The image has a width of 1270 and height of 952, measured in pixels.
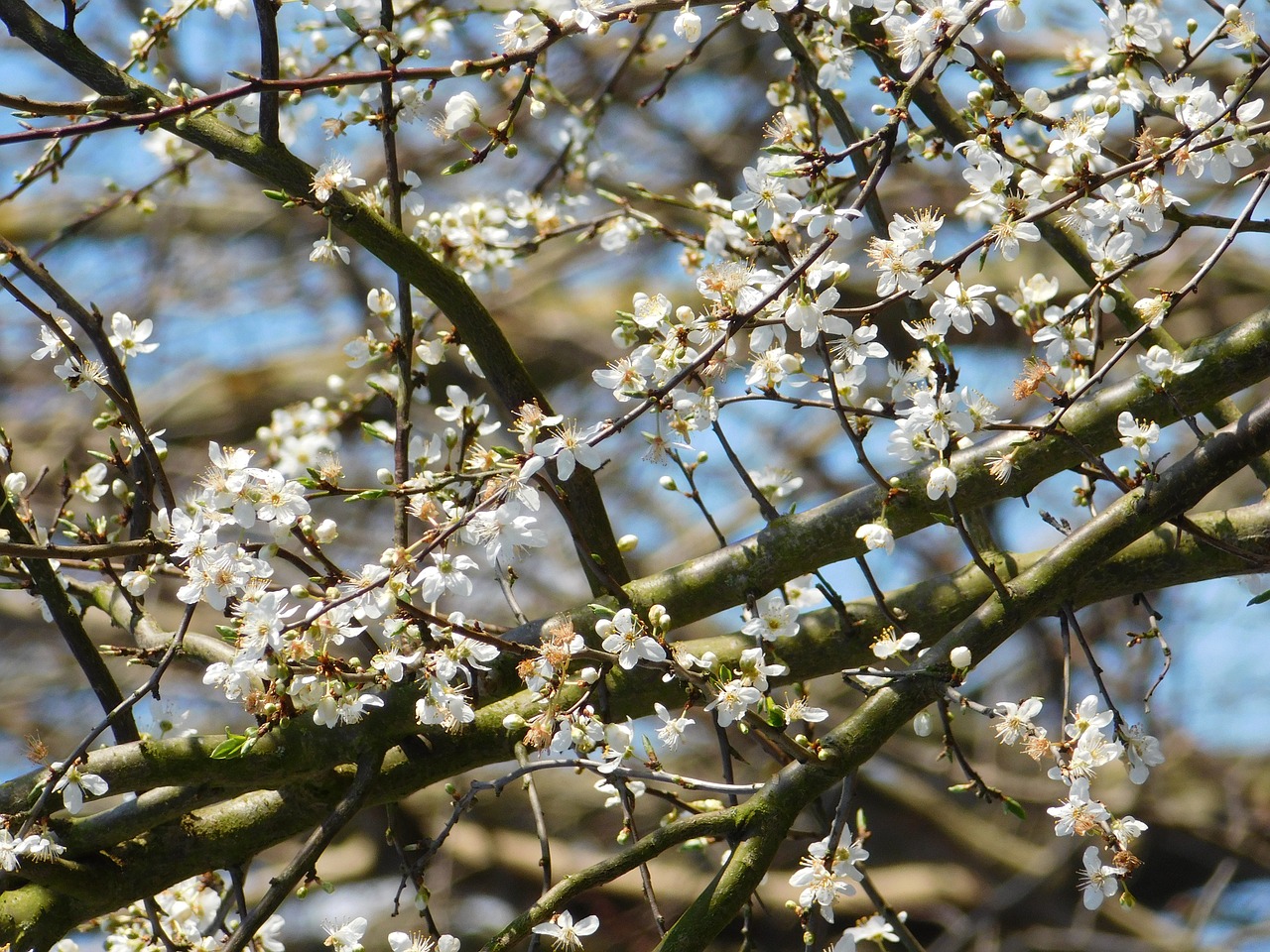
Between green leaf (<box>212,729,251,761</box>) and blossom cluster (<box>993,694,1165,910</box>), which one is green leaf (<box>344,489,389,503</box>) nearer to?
green leaf (<box>212,729,251,761</box>)

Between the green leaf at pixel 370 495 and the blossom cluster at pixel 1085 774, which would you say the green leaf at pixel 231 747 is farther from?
the blossom cluster at pixel 1085 774

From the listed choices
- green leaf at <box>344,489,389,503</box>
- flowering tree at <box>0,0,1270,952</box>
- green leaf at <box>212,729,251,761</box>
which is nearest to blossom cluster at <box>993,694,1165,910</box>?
flowering tree at <box>0,0,1270,952</box>

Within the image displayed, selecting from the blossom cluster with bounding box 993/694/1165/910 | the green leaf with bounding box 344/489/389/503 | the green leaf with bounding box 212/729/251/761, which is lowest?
the blossom cluster with bounding box 993/694/1165/910

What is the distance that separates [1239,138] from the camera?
5.30ft

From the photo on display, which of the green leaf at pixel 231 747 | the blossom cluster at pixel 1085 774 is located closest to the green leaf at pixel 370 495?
the green leaf at pixel 231 747

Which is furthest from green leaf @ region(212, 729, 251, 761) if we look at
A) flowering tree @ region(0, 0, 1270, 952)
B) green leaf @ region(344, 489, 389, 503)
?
green leaf @ region(344, 489, 389, 503)

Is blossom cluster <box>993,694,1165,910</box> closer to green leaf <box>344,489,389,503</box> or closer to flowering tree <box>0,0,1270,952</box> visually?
flowering tree <box>0,0,1270,952</box>

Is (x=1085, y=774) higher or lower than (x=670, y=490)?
lower

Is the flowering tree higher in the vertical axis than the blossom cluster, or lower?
higher

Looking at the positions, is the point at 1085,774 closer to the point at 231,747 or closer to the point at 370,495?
the point at 370,495

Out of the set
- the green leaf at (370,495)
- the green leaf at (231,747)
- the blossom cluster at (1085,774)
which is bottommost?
the blossom cluster at (1085,774)

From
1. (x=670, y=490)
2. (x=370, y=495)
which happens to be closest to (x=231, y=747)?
(x=370, y=495)

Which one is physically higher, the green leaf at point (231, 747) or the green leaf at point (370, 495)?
the green leaf at point (370, 495)

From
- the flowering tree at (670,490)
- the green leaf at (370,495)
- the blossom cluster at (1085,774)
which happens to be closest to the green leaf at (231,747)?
the flowering tree at (670,490)
